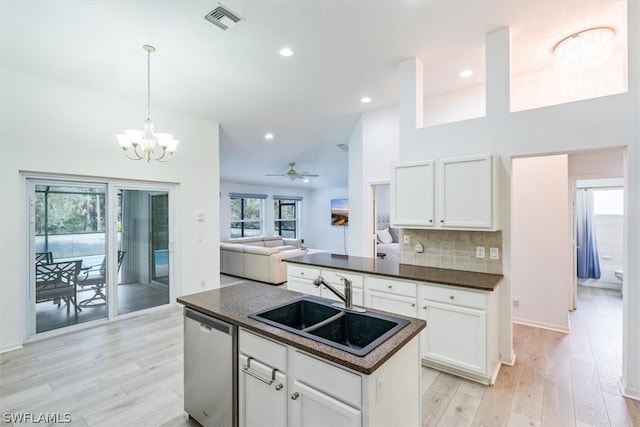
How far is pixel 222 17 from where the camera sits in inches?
95.9

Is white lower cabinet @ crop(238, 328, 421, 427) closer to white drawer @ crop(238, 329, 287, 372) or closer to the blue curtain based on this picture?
white drawer @ crop(238, 329, 287, 372)

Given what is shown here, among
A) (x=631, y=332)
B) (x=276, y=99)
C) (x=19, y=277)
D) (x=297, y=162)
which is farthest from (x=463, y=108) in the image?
(x=19, y=277)

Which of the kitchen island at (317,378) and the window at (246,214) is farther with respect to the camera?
the window at (246,214)

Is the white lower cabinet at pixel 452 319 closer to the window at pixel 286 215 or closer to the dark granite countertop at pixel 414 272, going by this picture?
the dark granite countertop at pixel 414 272

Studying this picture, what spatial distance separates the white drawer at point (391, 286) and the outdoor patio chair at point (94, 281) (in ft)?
11.7

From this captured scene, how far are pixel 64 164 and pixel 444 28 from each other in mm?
4444

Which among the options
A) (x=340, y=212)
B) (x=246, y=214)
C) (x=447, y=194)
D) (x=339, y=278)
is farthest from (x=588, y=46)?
(x=246, y=214)

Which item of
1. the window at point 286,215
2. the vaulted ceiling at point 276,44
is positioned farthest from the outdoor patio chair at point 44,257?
the window at point 286,215

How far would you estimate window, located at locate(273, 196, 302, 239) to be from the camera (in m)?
11.1

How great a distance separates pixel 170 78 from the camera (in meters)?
3.56

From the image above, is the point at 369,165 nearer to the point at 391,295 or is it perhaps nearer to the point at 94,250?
the point at 391,295

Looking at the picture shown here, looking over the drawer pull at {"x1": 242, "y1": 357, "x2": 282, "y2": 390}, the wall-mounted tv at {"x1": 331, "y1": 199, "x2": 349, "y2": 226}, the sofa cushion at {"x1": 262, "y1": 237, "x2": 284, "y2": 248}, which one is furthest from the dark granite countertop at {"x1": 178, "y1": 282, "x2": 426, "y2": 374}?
the wall-mounted tv at {"x1": 331, "y1": 199, "x2": 349, "y2": 226}

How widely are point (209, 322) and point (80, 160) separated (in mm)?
3202

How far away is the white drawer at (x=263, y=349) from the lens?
1569 millimetres
